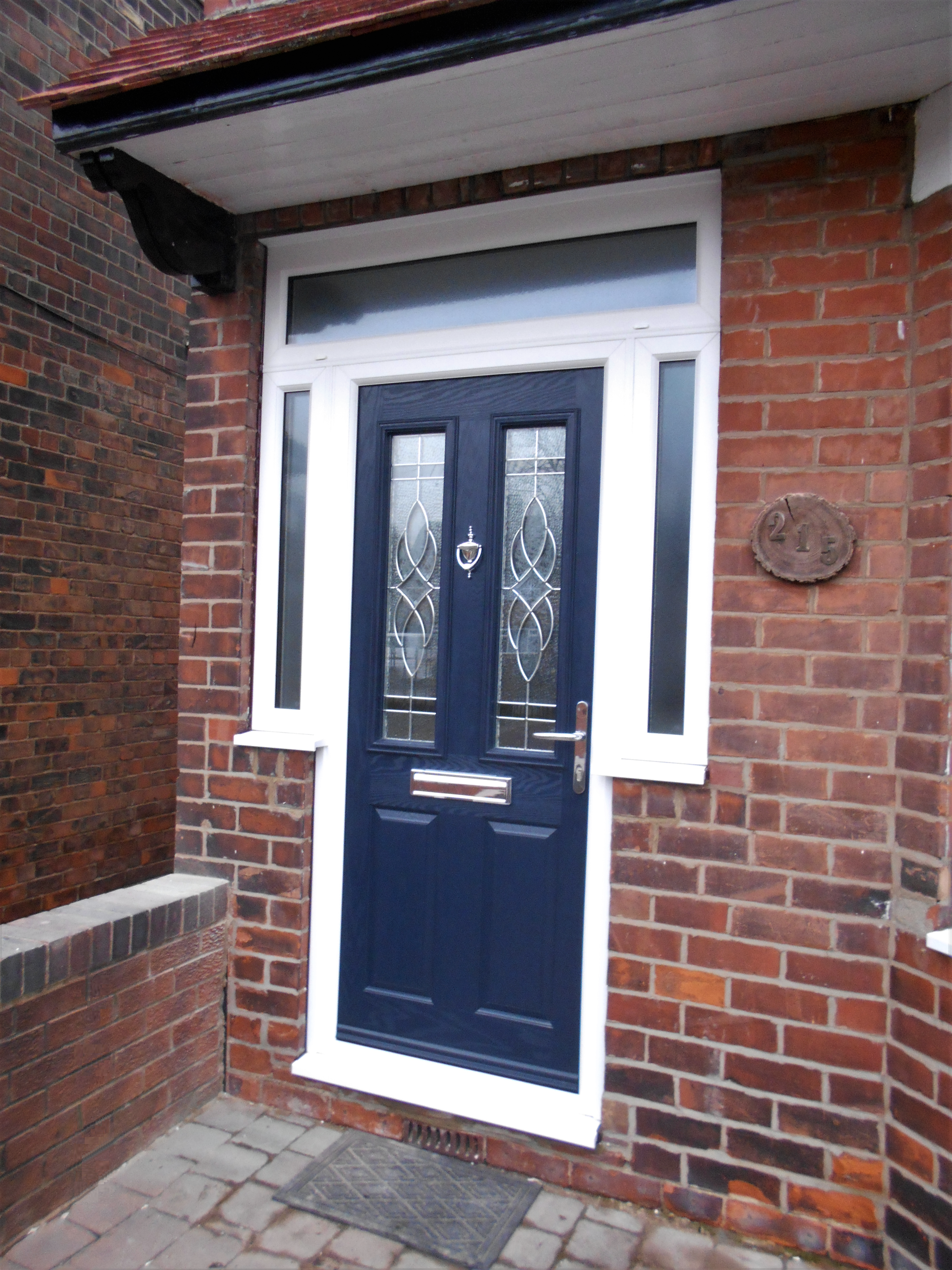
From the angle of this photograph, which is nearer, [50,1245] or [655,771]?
[50,1245]

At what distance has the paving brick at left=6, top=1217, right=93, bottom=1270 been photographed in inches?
91.5

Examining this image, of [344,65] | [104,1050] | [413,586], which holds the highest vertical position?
[344,65]

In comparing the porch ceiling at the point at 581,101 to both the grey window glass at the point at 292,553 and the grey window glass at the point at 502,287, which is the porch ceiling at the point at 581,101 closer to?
the grey window glass at the point at 502,287

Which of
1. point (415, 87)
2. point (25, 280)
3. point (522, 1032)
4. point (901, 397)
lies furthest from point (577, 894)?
point (25, 280)

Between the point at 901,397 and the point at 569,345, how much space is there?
0.99 metres

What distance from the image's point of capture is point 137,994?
9.34ft

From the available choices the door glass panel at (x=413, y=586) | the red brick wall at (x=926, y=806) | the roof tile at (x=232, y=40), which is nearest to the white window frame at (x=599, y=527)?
the door glass panel at (x=413, y=586)

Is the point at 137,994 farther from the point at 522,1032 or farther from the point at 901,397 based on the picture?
the point at 901,397

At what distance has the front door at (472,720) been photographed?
282 cm

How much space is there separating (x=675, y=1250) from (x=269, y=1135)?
1333 millimetres

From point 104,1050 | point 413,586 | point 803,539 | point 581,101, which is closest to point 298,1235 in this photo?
point 104,1050

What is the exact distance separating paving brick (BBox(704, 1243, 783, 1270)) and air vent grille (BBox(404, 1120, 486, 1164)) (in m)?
0.73

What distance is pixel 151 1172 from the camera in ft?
8.89

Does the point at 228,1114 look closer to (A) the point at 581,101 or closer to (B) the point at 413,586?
(B) the point at 413,586
